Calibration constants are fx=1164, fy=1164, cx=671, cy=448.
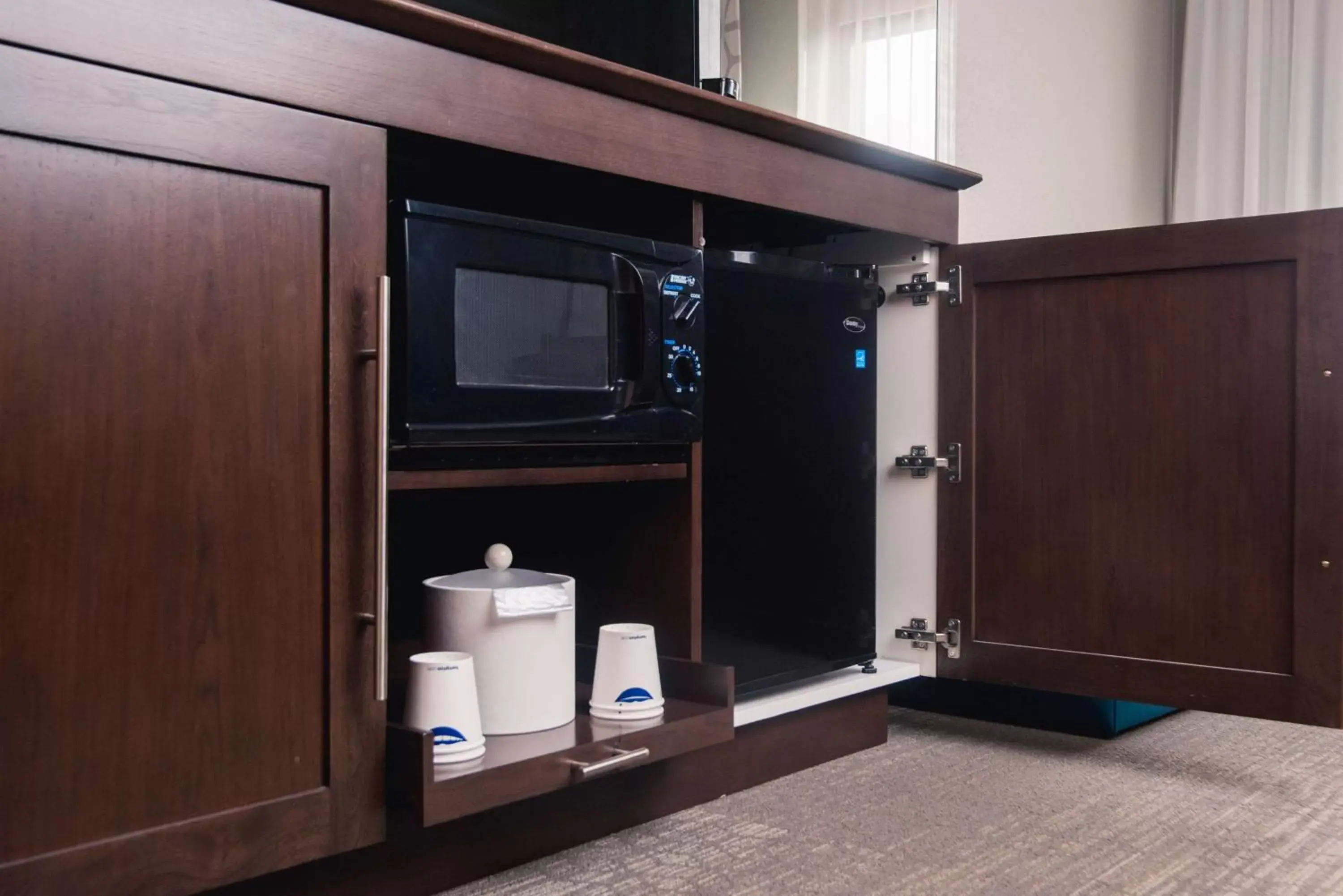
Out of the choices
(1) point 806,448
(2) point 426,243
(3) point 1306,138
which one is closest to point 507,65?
(2) point 426,243

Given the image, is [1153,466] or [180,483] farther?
[1153,466]

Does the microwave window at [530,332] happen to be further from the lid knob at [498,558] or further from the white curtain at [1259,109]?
the white curtain at [1259,109]

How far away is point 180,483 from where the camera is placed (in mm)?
899

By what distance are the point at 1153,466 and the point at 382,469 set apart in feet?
3.64

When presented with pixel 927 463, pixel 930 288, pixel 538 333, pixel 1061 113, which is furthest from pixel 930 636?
pixel 1061 113

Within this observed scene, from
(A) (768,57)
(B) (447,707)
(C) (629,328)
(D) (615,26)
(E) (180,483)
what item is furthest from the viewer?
(A) (768,57)

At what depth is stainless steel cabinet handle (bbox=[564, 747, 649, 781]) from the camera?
3.74 ft

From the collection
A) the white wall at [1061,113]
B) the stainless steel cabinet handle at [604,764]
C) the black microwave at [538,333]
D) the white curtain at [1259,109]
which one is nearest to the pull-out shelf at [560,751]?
the stainless steel cabinet handle at [604,764]

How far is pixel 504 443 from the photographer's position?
1179 millimetres

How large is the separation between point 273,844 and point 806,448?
2.98ft

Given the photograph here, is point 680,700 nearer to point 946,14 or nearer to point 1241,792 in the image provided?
point 1241,792

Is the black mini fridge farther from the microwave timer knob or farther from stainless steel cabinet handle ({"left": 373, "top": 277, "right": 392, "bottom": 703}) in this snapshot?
stainless steel cabinet handle ({"left": 373, "top": 277, "right": 392, "bottom": 703})

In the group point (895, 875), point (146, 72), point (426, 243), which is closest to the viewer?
point (146, 72)

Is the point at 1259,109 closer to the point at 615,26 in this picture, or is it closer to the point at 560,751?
the point at 615,26
